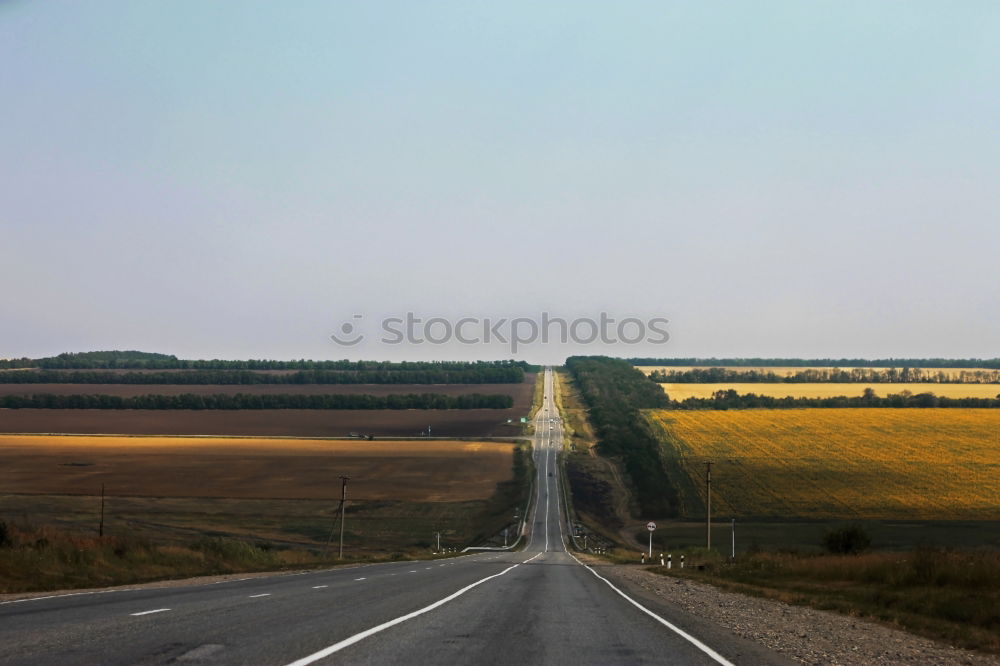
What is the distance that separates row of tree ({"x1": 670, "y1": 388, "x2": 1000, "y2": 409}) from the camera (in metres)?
172

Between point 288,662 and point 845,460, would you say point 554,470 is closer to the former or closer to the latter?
point 845,460

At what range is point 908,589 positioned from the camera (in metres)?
27.6

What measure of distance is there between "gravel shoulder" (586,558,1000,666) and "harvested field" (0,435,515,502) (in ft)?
263

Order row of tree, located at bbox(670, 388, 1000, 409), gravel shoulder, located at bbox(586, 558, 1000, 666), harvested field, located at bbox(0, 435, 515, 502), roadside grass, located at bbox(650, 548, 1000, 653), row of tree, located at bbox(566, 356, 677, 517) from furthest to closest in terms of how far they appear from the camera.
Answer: row of tree, located at bbox(670, 388, 1000, 409), row of tree, located at bbox(566, 356, 677, 517), harvested field, located at bbox(0, 435, 515, 502), roadside grass, located at bbox(650, 548, 1000, 653), gravel shoulder, located at bbox(586, 558, 1000, 666)

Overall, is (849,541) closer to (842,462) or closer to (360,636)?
A: (360,636)

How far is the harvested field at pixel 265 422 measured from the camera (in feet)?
476

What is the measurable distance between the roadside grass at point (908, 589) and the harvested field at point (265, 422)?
116331 mm

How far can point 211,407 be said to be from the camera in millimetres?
178625

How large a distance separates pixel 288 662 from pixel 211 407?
17735 centimetres

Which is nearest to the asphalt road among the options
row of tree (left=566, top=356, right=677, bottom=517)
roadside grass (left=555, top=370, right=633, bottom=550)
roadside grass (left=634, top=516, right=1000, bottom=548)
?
roadside grass (left=634, top=516, right=1000, bottom=548)

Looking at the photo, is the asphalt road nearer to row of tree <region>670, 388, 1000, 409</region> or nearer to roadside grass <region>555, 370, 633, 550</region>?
roadside grass <region>555, 370, 633, 550</region>

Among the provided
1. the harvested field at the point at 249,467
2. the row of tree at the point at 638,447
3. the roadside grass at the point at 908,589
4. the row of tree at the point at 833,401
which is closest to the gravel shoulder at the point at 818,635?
the roadside grass at the point at 908,589

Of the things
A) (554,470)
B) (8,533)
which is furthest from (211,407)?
(8,533)

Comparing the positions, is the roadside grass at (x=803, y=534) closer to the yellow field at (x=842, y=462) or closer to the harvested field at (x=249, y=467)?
the yellow field at (x=842, y=462)
